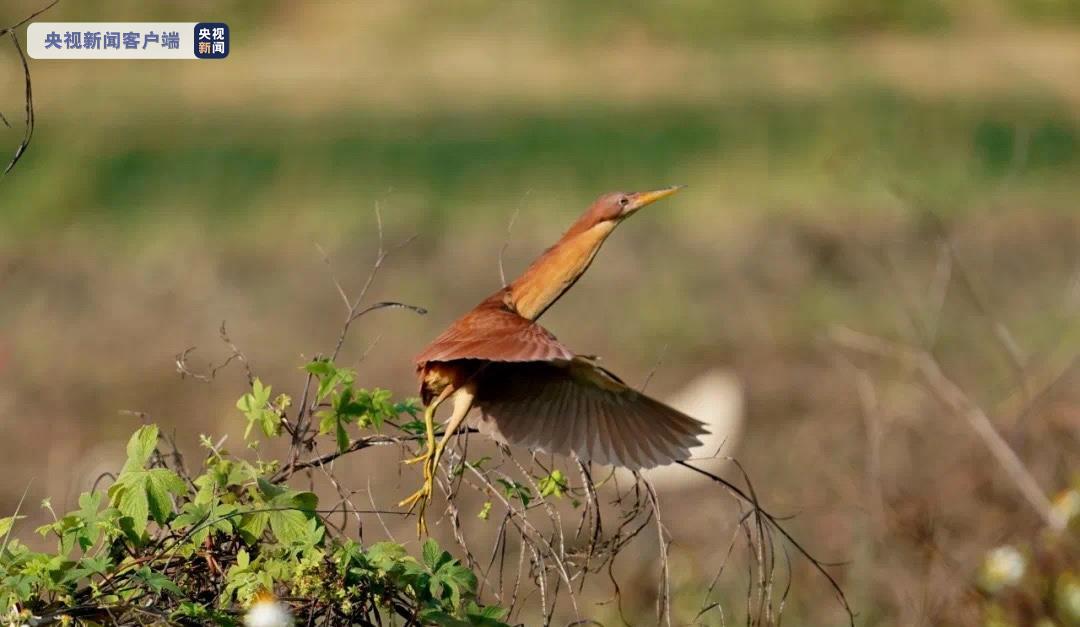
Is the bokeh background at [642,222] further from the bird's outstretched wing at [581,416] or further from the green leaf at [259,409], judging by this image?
the green leaf at [259,409]

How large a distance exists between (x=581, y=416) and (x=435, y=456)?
0.26 m

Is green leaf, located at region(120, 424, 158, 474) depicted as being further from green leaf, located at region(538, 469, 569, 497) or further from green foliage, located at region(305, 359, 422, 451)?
green leaf, located at region(538, 469, 569, 497)

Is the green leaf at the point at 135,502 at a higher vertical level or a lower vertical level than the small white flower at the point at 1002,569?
higher

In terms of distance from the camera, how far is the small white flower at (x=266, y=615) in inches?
64.8

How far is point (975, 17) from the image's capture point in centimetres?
1560

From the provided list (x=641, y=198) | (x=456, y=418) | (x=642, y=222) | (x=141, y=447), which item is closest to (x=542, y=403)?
(x=456, y=418)

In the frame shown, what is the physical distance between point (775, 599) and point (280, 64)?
909 centimetres

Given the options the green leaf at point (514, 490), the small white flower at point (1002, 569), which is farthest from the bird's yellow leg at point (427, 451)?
the small white flower at point (1002, 569)

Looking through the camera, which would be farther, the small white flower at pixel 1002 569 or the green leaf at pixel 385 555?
the small white flower at pixel 1002 569

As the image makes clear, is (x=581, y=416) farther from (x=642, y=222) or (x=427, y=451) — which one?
(x=642, y=222)

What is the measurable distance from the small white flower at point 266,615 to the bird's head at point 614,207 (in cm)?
88

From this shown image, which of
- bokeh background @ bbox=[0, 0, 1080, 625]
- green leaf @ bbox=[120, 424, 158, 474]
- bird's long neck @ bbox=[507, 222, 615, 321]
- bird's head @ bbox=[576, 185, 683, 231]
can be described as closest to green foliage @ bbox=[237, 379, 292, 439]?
green leaf @ bbox=[120, 424, 158, 474]

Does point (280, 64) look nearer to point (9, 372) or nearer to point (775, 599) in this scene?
point (9, 372)

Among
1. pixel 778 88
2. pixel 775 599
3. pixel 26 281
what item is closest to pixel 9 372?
pixel 26 281
